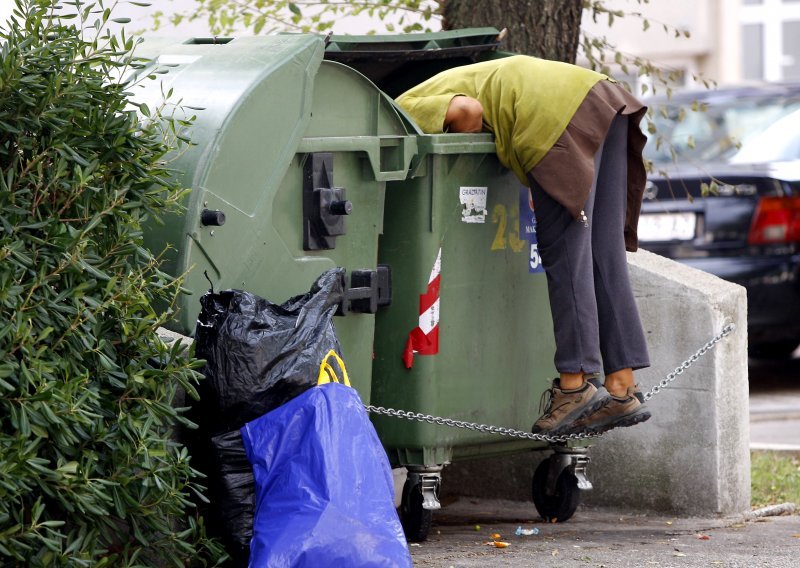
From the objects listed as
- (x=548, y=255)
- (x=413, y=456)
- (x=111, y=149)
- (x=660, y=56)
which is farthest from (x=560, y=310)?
(x=660, y=56)

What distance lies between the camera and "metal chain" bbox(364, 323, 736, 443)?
14.3 feet

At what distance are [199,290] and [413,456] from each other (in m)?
1.09

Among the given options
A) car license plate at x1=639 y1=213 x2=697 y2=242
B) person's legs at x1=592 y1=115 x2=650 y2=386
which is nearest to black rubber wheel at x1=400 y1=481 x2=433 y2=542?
person's legs at x1=592 y1=115 x2=650 y2=386

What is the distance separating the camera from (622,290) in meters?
4.57

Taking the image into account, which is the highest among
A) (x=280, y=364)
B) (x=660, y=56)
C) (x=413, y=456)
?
(x=660, y=56)

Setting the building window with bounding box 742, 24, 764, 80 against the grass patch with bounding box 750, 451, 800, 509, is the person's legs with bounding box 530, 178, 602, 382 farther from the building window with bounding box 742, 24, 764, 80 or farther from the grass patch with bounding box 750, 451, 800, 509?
the building window with bounding box 742, 24, 764, 80

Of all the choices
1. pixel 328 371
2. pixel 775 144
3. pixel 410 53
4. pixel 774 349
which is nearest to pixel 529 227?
pixel 410 53

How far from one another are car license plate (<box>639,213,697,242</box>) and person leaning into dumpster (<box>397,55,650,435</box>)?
344cm

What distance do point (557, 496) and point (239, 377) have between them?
6.42 ft

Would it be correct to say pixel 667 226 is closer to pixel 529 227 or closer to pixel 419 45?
pixel 419 45

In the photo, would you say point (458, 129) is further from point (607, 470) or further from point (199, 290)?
point (607, 470)

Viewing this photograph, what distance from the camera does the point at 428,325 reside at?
14.4 ft

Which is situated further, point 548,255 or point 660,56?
point 660,56

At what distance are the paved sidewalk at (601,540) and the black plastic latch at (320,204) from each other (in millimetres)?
981
